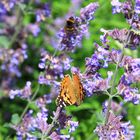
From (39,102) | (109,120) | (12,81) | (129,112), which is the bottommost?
(109,120)

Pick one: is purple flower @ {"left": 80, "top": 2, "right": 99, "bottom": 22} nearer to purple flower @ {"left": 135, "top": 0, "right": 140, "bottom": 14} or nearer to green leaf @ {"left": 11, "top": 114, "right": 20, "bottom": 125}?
purple flower @ {"left": 135, "top": 0, "right": 140, "bottom": 14}

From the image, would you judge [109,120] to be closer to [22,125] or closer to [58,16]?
[22,125]

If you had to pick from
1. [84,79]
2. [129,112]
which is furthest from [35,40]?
[84,79]

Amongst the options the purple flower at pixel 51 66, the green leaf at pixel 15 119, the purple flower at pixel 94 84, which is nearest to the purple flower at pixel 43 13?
the purple flower at pixel 51 66

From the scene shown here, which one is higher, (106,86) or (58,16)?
(58,16)

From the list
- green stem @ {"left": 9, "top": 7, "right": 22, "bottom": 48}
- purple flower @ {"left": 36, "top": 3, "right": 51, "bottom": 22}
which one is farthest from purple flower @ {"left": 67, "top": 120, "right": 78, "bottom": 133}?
green stem @ {"left": 9, "top": 7, "right": 22, "bottom": 48}

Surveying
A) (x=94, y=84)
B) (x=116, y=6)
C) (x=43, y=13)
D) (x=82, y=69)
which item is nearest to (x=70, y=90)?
(x=94, y=84)

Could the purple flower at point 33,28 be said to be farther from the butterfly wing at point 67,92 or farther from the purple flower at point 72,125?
the butterfly wing at point 67,92

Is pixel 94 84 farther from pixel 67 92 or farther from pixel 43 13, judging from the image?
pixel 43 13

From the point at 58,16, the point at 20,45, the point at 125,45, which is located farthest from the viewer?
the point at 58,16

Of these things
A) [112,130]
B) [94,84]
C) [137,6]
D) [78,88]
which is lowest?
[112,130]

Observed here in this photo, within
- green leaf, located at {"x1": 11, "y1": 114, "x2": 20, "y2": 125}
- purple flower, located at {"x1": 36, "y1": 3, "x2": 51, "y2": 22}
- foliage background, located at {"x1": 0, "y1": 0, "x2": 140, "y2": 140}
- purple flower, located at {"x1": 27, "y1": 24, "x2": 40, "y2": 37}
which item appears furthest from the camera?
purple flower, located at {"x1": 27, "y1": 24, "x2": 40, "y2": 37}
